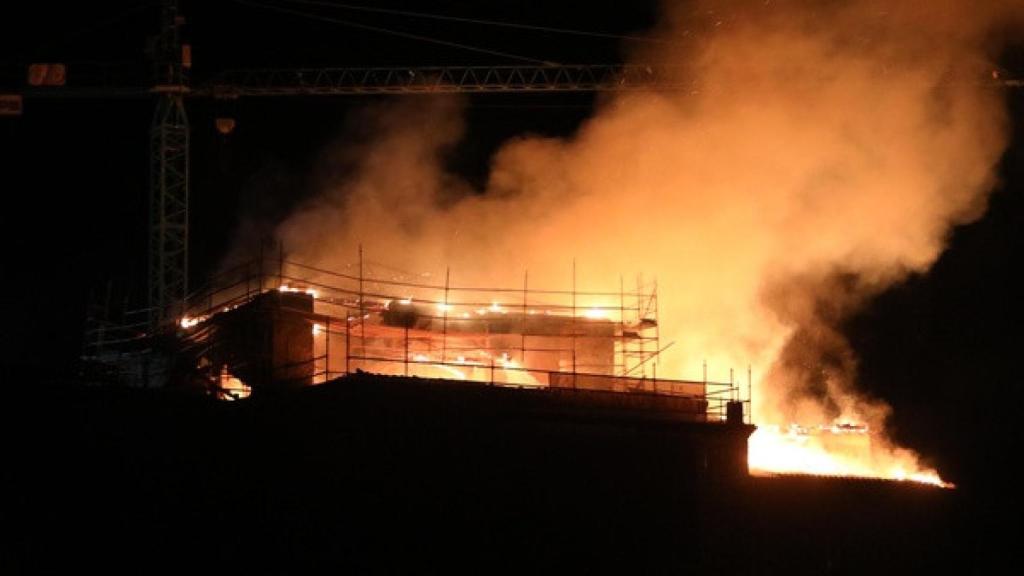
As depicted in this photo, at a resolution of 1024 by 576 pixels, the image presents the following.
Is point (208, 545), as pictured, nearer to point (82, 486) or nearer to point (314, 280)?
point (82, 486)

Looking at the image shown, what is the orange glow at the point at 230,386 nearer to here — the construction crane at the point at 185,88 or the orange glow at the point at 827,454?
the construction crane at the point at 185,88

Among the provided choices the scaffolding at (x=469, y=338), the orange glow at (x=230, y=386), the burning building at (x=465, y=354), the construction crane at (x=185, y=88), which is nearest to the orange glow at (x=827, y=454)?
the scaffolding at (x=469, y=338)

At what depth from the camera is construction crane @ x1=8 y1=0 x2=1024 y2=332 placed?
3369cm

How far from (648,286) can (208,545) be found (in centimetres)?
1468

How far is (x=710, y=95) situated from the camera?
105ft

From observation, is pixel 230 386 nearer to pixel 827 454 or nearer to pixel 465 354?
pixel 465 354

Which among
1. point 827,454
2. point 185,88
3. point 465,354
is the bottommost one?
point 827,454

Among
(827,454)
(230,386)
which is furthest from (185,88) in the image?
(827,454)

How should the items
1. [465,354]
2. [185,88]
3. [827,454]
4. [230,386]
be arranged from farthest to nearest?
[185,88] → [827,454] → [465,354] → [230,386]

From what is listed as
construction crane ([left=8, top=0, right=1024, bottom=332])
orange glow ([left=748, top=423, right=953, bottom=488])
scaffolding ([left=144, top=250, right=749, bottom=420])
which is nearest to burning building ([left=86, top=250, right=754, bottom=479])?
scaffolding ([left=144, top=250, right=749, bottom=420])

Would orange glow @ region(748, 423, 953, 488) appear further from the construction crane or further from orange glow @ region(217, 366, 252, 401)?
orange glow @ region(217, 366, 252, 401)

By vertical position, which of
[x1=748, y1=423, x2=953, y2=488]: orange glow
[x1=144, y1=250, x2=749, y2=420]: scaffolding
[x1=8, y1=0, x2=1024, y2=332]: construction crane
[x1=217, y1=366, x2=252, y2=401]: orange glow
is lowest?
[x1=748, y1=423, x2=953, y2=488]: orange glow

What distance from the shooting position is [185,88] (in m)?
34.2

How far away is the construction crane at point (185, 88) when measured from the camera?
1326 inches
